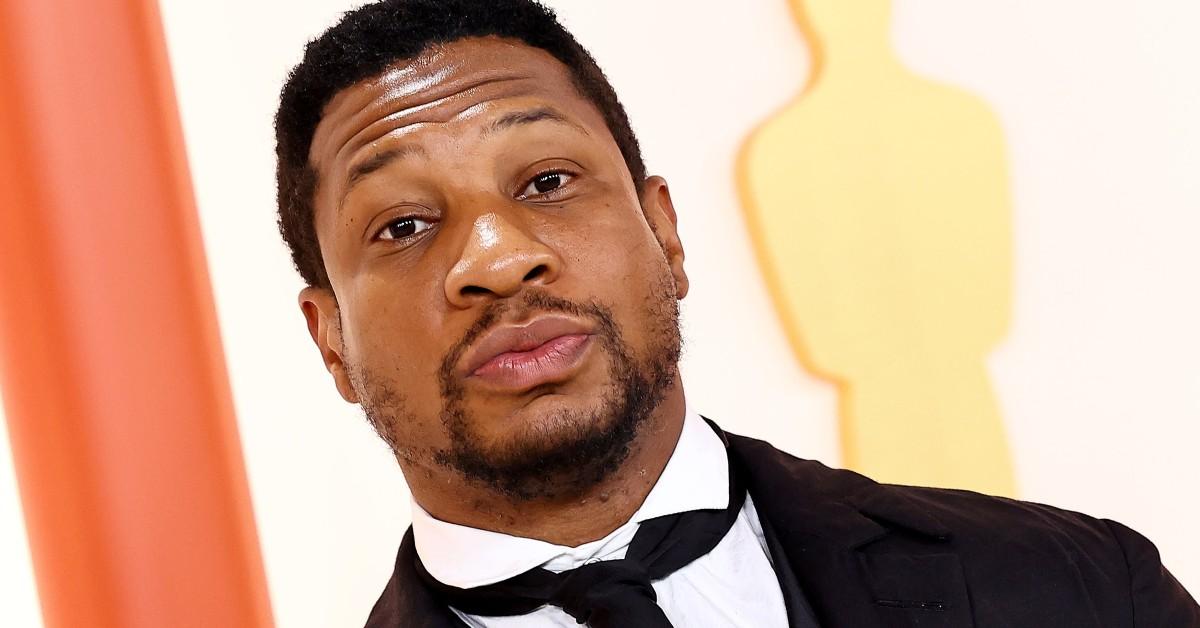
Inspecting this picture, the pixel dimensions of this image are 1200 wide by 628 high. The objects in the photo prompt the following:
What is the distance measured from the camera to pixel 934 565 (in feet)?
5.04

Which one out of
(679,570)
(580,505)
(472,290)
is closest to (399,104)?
(472,290)

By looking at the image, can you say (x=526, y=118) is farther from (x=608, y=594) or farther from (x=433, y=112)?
(x=608, y=594)

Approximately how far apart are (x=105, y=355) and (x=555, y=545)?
98cm

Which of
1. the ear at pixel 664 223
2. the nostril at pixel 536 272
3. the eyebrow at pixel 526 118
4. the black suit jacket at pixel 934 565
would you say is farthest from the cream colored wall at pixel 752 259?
the nostril at pixel 536 272

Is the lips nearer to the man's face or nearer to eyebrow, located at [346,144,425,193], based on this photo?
the man's face

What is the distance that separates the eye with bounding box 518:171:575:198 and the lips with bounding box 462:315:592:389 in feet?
0.58

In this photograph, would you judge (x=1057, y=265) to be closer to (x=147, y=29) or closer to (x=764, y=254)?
(x=764, y=254)

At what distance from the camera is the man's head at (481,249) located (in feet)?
4.70

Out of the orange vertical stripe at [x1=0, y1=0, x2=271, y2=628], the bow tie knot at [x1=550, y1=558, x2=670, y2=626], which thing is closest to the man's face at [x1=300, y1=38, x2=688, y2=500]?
the bow tie knot at [x1=550, y1=558, x2=670, y2=626]

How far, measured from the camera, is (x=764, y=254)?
2.31m

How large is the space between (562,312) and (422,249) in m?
0.19

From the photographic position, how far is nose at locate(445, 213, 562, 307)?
55.7 inches

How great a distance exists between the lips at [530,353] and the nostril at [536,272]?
5 cm

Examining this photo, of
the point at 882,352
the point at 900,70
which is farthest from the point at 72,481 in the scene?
the point at 900,70
